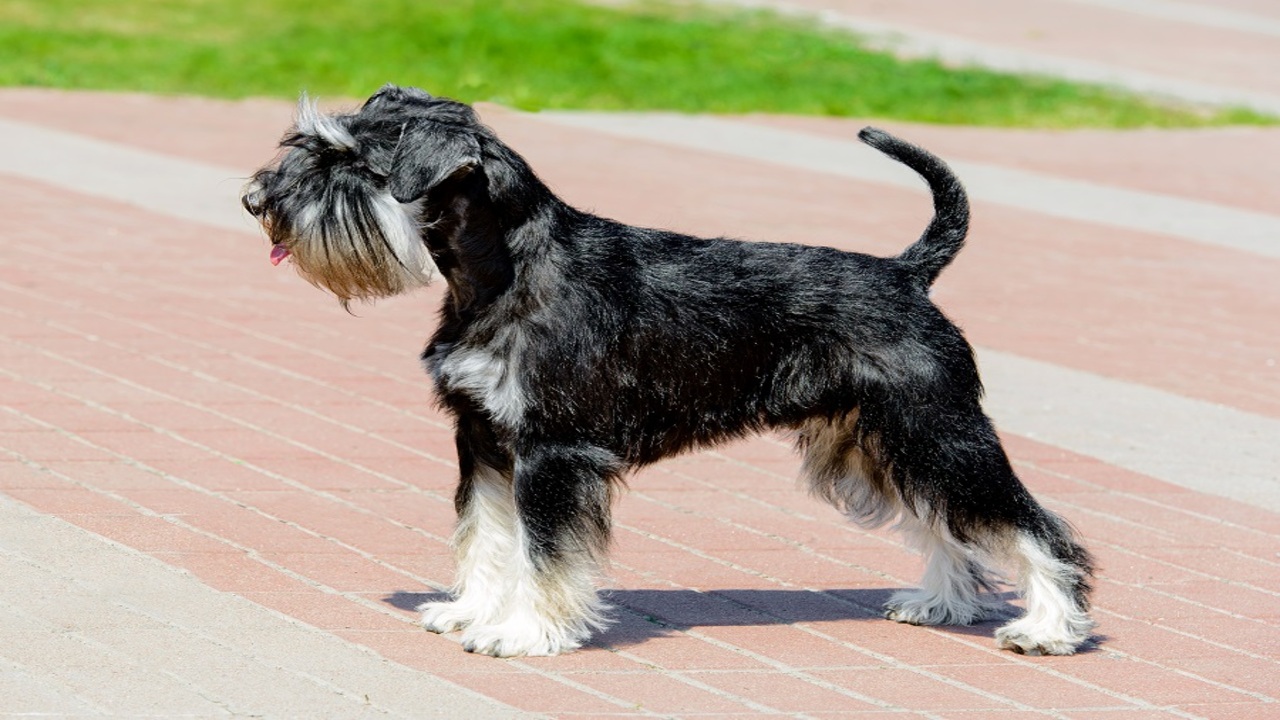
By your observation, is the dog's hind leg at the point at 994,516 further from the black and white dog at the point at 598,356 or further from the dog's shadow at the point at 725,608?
the dog's shadow at the point at 725,608

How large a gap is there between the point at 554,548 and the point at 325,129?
126cm

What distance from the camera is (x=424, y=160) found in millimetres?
4828

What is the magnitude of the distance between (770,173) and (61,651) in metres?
9.78

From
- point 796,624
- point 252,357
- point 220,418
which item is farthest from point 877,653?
point 252,357

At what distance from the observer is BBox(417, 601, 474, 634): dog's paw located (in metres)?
5.29

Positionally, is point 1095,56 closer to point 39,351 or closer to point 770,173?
point 770,173

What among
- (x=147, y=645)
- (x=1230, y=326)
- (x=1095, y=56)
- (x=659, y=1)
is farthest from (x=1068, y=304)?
(x=659, y=1)

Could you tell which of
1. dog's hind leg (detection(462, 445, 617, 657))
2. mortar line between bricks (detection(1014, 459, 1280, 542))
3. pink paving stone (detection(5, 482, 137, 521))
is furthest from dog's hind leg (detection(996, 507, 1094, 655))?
pink paving stone (detection(5, 482, 137, 521))

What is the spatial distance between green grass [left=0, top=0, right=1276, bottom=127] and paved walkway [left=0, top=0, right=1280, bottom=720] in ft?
13.7

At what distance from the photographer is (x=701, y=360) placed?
5.25 m

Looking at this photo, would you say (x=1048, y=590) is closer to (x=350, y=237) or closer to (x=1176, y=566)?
(x=1176, y=566)

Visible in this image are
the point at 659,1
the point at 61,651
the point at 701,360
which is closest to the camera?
the point at 61,651

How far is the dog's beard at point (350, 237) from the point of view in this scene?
4.86 m

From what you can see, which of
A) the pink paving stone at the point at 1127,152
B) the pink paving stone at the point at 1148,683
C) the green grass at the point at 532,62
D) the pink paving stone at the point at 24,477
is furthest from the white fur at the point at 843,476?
the green grass at the point at 532,62
